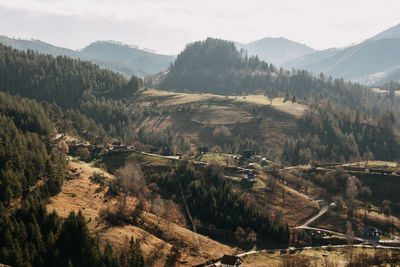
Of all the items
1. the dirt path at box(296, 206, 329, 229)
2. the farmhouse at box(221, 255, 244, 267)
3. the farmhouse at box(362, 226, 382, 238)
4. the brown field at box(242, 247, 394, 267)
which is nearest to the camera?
the farmhouse at box(221, 255, 244, 267)

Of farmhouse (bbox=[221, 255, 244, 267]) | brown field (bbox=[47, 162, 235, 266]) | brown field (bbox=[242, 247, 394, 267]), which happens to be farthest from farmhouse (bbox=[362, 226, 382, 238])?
farmhouse (bbox=[221, 255, 244, 267])

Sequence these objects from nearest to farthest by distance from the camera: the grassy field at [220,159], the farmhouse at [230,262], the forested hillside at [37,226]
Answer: the forested hillside at [37,226]
the farmhouse at [230,262]
the grassy field at [220,159]

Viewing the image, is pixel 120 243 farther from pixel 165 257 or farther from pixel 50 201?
pixel 50 201

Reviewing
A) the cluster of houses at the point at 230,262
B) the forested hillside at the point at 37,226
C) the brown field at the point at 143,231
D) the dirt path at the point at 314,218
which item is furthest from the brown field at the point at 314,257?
the forested hillside at the point at 37,226

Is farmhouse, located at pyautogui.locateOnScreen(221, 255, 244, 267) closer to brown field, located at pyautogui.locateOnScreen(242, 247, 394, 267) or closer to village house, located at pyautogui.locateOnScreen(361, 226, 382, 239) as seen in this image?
brown field, located at pyautogui.locateOnScreen(242, 247, 394, 267)

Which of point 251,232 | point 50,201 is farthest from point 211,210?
point 50,201

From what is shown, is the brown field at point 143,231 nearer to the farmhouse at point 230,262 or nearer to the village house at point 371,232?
the farmhouse at point 230,262

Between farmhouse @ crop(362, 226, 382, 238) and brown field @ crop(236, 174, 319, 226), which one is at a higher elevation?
brown field @ crop(236, 174, 319, 226)

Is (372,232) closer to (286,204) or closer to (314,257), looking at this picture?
(286,204)

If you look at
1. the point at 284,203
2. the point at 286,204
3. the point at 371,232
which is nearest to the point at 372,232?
the point at 371,232
